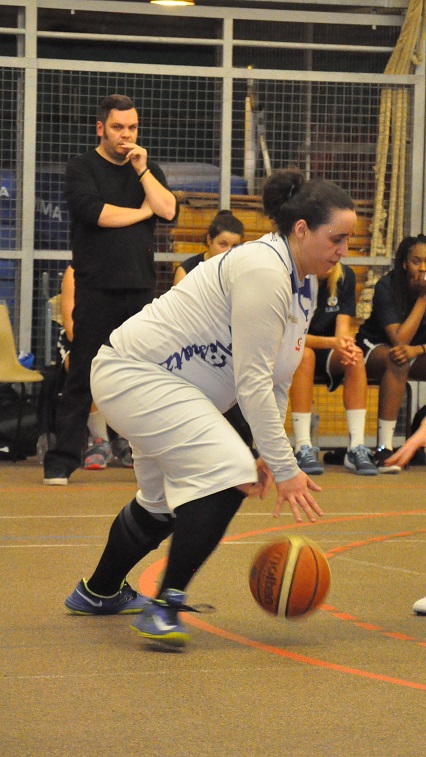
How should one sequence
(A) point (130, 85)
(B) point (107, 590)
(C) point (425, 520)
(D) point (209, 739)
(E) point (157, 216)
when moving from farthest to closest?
(A) point (130, 85) → (E) point (157, 216) → (C) point (425, 520) → (B) point (107, 590) → (D) point (209, 739)

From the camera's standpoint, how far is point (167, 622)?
3.16 m

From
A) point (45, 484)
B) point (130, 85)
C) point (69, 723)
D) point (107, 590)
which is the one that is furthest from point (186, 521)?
point (130, 85)

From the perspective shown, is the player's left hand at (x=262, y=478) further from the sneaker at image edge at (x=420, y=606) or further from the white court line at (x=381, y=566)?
the white court line at (x=381, y=566)

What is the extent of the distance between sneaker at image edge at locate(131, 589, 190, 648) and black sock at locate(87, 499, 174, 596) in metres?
0.26

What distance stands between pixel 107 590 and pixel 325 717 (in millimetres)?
1092

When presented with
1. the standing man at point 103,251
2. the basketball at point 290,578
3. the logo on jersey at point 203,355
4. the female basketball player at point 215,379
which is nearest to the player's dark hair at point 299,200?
the female basketball player at point 215,379

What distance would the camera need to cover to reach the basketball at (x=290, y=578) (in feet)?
10.7

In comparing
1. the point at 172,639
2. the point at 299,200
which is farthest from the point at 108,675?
the point at 299,200

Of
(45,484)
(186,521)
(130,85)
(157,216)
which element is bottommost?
(45,484)

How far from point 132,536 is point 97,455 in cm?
380

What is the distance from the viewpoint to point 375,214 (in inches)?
337

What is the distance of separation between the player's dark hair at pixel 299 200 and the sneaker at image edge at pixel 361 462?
407 cm

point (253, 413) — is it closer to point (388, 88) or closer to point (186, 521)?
point (186, 521)

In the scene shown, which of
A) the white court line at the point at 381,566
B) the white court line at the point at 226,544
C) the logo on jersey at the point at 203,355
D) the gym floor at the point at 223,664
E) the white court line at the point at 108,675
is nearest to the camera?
the gym floor at the point at 223,664
